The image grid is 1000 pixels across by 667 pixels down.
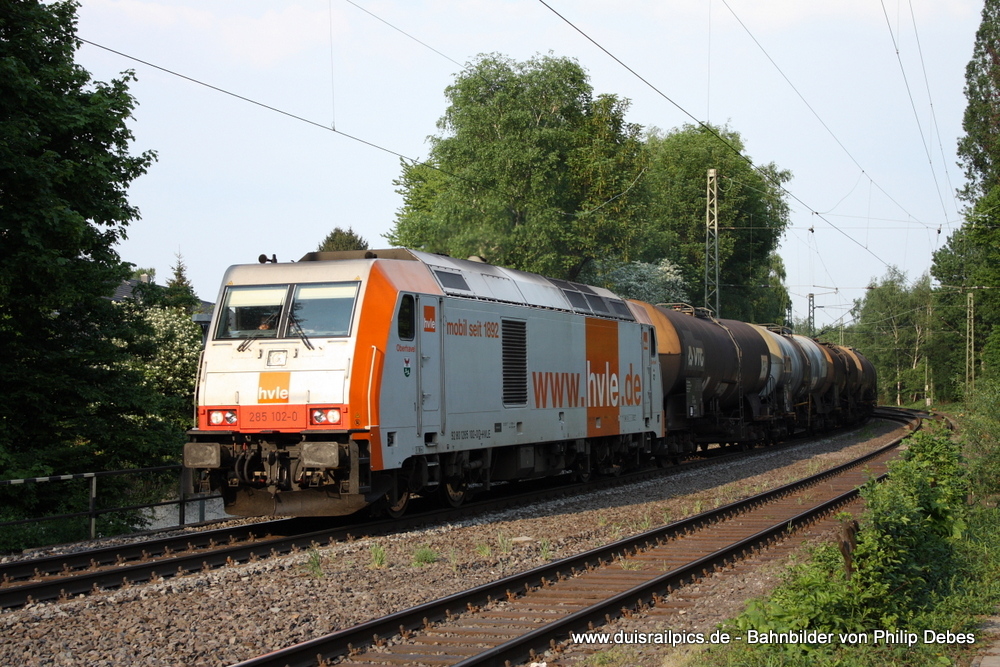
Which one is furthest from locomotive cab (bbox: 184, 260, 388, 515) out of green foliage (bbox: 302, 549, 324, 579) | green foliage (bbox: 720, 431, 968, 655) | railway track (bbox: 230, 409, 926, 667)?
green foliage (bbox: 720, 431, 968, 655)

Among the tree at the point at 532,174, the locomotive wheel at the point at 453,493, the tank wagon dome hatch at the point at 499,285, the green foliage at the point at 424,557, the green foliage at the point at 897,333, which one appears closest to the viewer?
the green foliage at the point at 424,557

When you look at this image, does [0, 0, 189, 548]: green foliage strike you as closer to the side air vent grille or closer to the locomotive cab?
the locomotive cab

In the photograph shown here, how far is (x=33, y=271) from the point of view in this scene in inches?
615

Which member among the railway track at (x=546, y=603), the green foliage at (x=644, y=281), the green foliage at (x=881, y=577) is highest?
the green foliage at (x=644, y=281)

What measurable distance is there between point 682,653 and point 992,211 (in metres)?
37.9

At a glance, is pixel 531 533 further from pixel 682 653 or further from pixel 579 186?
pixel 579 186

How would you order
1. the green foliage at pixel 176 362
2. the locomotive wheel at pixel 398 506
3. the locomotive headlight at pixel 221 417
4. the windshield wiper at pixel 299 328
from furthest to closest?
the green foliage at pixel 176 362 → the locomotive wheel at pixel 398 506 → the locomotive headlight at pixel 221 417 → the windshield wiper at pixel 299 328

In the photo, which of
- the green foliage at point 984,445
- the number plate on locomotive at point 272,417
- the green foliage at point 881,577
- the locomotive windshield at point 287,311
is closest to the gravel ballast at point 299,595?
the green foliage at point 881,577

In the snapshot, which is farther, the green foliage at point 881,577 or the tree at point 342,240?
the tree at point 342,240

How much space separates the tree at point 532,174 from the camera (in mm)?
42906

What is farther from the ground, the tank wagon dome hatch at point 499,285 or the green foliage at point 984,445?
the tank wagon dome hatch at point 499,285

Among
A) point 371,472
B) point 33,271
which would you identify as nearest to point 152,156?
point 33,271

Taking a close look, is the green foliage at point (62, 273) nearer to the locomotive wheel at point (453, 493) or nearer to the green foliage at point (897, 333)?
the locomotive wheel at point (453, 493)

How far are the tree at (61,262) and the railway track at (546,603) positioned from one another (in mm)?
8941
